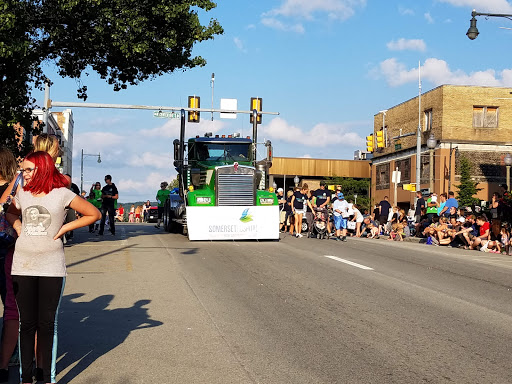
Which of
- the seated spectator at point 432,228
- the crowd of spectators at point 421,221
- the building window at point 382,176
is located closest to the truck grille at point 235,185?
the crowd of spectators at point 421,221

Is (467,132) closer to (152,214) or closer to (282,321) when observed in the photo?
(152,214)

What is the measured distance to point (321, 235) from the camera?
24609 millimetres

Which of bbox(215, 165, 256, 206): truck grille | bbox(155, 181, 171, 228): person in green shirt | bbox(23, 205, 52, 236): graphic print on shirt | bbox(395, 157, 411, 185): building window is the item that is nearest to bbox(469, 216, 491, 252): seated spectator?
bbox(215, 165, 256, 206): truck grille

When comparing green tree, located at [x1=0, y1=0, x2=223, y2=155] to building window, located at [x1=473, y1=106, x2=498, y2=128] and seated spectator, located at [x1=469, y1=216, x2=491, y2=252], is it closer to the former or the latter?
seated spectator, located at [x1=469, y1=216, x2=491, y2=252]

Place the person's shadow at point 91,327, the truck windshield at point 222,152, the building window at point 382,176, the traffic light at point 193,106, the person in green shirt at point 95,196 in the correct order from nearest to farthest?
the person's shadow at point 91,327 → the truck windshield at point 222,152 → the person in green shirt at point 95,196 → the traffic light at point 193,106 → the building window at point 382,176

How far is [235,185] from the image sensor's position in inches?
838

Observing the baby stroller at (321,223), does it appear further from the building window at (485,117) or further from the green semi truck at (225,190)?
the building window at (485,117)

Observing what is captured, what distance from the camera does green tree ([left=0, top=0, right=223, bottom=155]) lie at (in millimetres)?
16953

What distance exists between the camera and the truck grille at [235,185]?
69.7 ft

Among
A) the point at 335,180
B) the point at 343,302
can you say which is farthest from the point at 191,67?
the point at 335,180

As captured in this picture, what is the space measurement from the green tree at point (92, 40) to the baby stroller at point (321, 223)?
23.6 ft

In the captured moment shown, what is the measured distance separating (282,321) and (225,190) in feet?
42.8

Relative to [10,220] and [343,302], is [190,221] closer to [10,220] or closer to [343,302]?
[343,302]

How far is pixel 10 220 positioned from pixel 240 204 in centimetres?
1607
